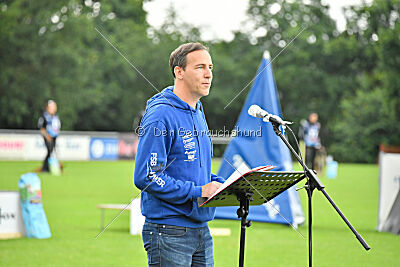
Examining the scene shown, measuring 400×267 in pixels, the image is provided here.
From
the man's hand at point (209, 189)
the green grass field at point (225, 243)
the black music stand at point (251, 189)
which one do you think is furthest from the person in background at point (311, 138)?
the man's hand at point (209, 189)

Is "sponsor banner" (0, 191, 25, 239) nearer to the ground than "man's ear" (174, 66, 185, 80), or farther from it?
nearer to the ground

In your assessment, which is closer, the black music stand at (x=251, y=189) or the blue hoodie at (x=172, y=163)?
the black music stand at (x=251, y=189)

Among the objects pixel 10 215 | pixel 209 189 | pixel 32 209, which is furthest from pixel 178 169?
pixel 10 215

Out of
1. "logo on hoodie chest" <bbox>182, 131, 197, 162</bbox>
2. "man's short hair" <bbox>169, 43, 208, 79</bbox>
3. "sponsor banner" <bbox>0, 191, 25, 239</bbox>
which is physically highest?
"man's short hair" <bbox>169, 43, 208, 79</bbox>

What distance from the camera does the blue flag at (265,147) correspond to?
9.09 meters

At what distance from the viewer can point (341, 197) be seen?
14.5 metres

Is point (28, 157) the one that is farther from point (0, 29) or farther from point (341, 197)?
point (341, 197)

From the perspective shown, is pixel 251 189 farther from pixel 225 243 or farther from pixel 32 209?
pixel 32 209

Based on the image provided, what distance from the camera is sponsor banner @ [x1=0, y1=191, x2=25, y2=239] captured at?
8203 mm

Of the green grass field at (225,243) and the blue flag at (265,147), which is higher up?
the blue flag at (265,147)

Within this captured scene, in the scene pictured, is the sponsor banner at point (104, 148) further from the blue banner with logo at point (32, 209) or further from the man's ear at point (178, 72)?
the man's ear at point (178, 72)

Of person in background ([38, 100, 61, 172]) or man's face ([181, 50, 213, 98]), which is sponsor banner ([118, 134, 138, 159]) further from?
man's face ([181, 50, 213, 98])

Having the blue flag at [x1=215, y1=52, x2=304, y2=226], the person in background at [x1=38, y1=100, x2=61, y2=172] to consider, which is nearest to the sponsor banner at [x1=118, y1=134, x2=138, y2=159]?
the person in background at [x1=38, y1=100, x2=61, y2=172]

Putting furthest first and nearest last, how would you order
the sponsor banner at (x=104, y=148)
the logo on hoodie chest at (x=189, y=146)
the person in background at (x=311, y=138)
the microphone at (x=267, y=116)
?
the sponsor banner at (x=104, y=148) → the person in background at (x=311, y=138) → the microphone at (x=267, y=116) → the logo on hoodie chest at (x=189, y=146)
